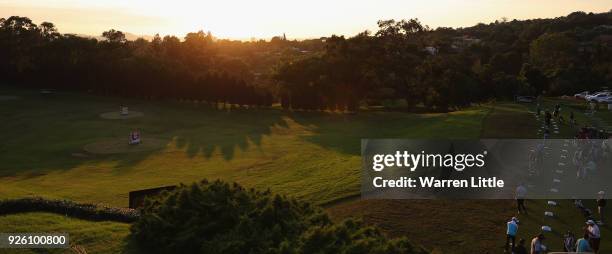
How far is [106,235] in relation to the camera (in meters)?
19.4

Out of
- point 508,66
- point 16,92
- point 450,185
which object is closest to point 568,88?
point 508,66

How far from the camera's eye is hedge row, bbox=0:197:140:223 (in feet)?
72.6

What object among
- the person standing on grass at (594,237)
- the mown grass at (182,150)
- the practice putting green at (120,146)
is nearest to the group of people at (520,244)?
the person standing on grass at (594,237)

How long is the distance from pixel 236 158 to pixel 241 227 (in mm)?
28997

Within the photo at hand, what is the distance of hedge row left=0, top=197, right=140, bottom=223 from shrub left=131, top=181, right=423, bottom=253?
3.53m

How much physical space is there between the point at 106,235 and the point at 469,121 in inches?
1411

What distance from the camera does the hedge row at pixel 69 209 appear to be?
22125mm

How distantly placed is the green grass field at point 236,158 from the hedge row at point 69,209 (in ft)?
2.79

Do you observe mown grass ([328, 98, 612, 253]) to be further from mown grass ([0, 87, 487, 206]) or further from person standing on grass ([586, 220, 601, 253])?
mown grass ([0, 87, 487, 206])

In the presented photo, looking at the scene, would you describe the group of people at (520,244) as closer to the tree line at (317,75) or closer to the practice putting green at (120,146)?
the practice putting green at (120,146)

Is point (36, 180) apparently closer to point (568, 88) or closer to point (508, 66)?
point (568, 88)

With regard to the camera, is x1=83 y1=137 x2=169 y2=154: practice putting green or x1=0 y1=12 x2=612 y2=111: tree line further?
x1=0 y1=12 x2=612 y2=111: tree line

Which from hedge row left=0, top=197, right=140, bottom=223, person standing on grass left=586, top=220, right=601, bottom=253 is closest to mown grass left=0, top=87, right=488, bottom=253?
hedge row left=0, top=197, right=140, bottom=223

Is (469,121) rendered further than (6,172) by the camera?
Yes
